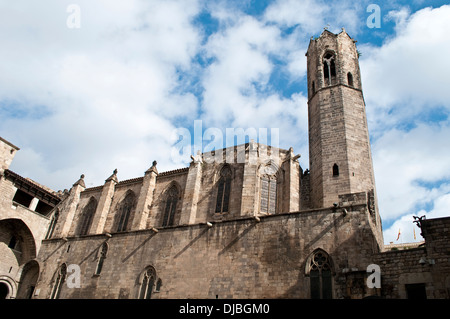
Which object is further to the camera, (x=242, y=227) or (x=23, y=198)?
(x=23, y=198)

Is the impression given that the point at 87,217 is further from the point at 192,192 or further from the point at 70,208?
the point at 192,192

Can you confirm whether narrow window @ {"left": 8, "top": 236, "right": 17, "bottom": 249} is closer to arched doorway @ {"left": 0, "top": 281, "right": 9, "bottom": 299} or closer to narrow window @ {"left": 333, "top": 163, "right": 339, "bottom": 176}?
arched doorway @ {"left": 0, "top": 281, "right": 9, "bottom": 299}

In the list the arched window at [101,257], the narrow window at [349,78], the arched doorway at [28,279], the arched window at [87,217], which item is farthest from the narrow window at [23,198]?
the narrow window at [349,78]

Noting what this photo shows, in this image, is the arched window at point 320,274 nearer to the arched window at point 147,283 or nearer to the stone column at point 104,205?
the arched window at point 147,283

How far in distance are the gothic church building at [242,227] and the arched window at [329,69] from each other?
0.06m

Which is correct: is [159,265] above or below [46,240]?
below

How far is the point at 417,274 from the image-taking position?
9.90 m

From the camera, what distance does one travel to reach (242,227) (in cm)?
1365

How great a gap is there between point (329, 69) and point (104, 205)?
16.2 metres

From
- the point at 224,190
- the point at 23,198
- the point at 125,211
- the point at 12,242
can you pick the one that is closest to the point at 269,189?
the point at 224,190

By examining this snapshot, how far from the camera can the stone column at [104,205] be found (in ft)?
72.4
